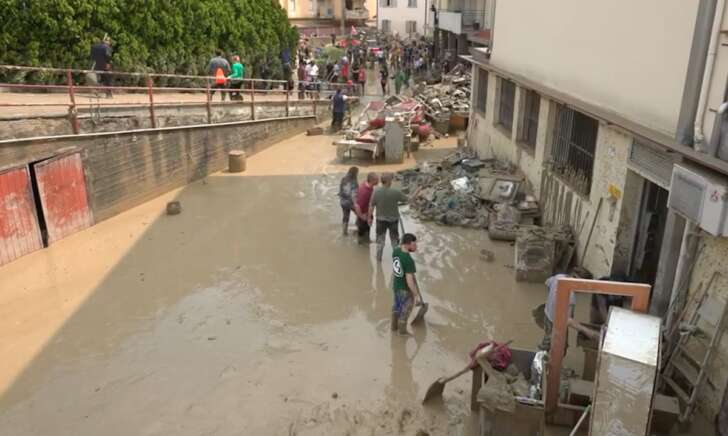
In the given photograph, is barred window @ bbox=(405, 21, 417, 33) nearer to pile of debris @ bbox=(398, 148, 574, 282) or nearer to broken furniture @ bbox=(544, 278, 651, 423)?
pile of debris @ bbox=(398, 148, 574, 282)

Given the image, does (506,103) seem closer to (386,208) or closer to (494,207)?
(494,207)

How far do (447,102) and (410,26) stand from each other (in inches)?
1617

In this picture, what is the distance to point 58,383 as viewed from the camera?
23.1ft

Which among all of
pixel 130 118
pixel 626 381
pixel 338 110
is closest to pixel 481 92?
pixel 338 110

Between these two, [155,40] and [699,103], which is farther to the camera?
[155,40]

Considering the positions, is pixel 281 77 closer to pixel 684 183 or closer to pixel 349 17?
pixel 684 183

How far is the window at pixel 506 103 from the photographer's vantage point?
577 inches

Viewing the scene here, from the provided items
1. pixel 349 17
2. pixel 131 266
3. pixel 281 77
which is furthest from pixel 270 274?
pixel 349 17

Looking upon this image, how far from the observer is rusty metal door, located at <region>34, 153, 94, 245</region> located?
11.0 m

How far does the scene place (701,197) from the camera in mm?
5855

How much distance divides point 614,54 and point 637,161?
188 centimetres

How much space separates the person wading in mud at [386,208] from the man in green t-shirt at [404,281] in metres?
2.38

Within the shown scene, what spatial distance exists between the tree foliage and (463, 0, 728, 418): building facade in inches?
443

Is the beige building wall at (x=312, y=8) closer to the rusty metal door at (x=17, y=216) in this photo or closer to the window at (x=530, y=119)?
the window at (x=530, y=119)
